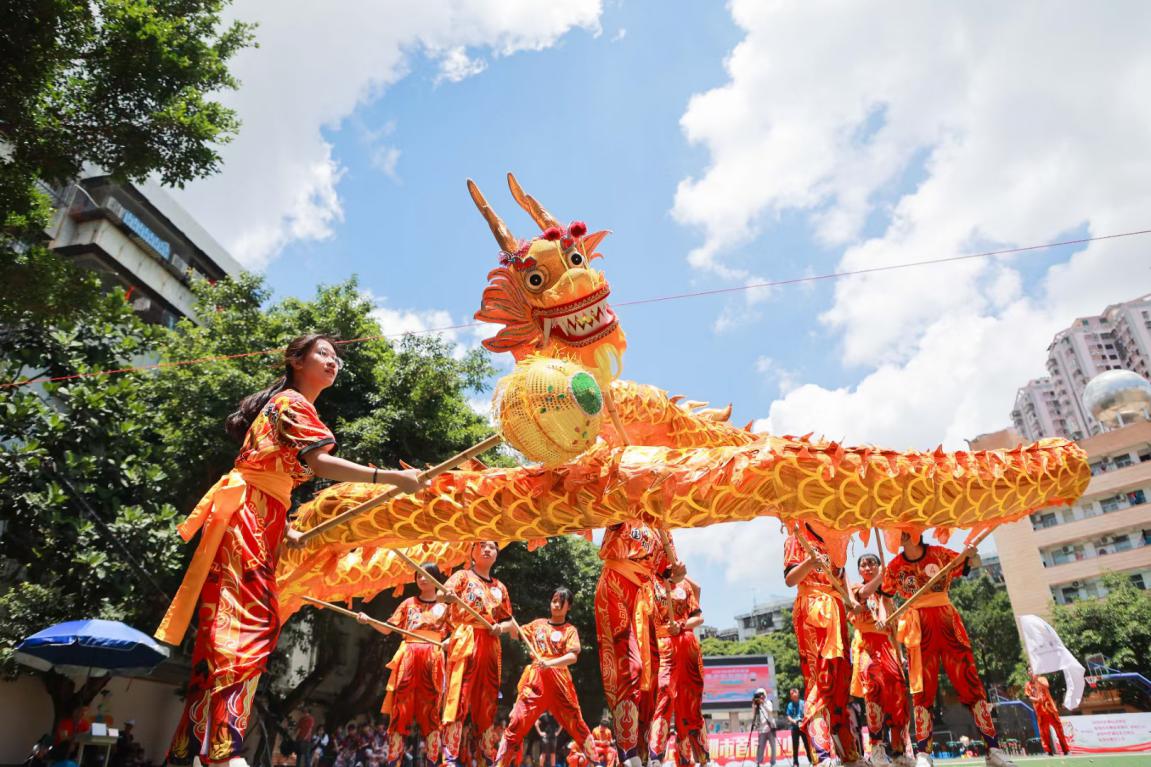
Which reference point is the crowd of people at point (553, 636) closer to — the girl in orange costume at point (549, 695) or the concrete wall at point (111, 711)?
the girl in orange costume at point (549, 695)

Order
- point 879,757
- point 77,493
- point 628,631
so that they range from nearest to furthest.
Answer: point 628,631, point 879,757, point 77,493

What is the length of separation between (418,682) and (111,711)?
9.91 metres

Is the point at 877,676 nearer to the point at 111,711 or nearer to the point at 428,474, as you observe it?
the point at 428,474

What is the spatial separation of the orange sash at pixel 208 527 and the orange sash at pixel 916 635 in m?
4.78

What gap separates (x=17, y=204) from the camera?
23.8 ft

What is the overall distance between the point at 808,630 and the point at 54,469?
8883 mm

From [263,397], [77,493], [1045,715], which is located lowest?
[1045,715]

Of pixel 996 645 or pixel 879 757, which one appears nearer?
pixel 879 757

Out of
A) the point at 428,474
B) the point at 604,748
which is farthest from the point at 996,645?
the point at 428,474

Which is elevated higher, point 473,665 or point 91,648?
point 91,648

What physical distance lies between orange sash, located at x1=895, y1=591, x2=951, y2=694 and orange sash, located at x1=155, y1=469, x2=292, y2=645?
15.7 feet

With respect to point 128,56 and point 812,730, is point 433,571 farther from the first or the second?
point 128,56

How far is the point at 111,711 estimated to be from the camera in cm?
1313

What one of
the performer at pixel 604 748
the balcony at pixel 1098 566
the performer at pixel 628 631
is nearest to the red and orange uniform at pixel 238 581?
the performer at pixel 628 631
